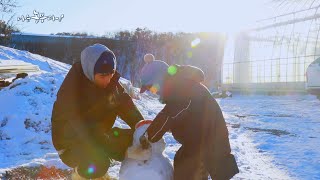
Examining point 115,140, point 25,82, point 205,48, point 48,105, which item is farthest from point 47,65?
point 205,48

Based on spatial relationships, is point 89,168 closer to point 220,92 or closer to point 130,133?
point 130,133

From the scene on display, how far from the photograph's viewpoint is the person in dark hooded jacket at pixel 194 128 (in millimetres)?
3094

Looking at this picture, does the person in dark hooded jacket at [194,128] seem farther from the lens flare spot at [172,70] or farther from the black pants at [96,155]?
the black pants at [96,155]

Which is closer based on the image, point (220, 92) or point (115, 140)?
point (115, 140)

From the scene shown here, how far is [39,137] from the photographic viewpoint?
6.80 metres

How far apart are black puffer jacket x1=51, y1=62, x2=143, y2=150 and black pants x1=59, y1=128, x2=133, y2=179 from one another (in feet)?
0.12

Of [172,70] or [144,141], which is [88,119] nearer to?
[144,141]

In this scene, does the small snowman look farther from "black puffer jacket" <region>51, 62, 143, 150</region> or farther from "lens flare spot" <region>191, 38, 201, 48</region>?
"lens flare spot" <region>191, 38, 201, 48</region>

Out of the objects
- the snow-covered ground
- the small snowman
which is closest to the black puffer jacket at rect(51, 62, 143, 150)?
the small snowman

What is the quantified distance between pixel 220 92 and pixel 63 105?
22.9 meters

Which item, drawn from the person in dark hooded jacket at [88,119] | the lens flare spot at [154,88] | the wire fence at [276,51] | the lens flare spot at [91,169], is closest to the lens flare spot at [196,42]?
the wire fence at [276,51]

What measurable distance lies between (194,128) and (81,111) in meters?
0.90

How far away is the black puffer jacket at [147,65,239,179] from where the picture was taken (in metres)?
3.09

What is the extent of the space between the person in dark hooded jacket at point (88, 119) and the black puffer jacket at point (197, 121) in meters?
0.42
